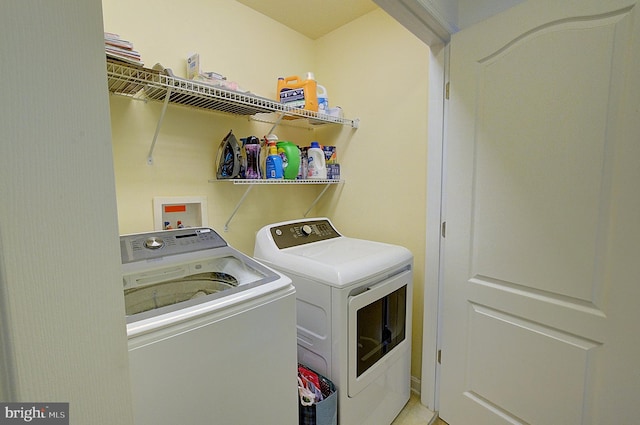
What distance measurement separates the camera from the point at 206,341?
868 mm

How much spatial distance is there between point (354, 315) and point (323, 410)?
44cm

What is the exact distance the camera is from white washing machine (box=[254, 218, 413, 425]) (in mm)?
1369

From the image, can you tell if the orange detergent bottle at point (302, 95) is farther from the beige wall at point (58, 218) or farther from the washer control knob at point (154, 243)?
the beige wall at point (58, 218)

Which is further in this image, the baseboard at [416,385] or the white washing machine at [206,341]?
the baseboard at [416,385]

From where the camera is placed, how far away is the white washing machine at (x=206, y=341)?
785 millimetres

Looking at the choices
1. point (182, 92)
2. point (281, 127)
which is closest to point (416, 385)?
point (281, 127)

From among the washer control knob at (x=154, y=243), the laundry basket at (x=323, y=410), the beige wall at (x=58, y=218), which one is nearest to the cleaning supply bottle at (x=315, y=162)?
the washer control knob at (x=154, y=243)

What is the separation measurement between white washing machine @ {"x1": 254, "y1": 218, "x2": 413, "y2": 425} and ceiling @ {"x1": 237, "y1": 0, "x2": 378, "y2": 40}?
158 cm

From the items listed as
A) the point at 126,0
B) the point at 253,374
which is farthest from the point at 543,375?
the point at 126,0

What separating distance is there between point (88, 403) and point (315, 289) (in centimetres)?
106

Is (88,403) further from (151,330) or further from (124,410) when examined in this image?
(151,330)

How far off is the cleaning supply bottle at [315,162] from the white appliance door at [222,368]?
4.06ft

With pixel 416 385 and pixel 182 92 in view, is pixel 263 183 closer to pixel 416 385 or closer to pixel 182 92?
pixel 182 92

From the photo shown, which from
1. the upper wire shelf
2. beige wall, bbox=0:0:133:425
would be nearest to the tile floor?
beige wall, bbox=0:0:133:425
